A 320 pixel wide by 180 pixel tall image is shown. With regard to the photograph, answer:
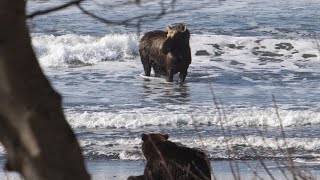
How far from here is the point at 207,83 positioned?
1784cm

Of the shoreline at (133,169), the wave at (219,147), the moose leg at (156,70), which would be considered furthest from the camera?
the moose leg at (156,70)

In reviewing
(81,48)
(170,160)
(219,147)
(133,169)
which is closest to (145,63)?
(81,48)

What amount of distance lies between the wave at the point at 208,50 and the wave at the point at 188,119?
22.0 feet

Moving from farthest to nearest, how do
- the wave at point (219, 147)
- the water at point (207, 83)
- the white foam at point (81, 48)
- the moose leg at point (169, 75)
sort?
the white foam at point (81, 48) < the moose leg at point (169, 75) < the water at point (207, 83) < the wave at point (219, 147)

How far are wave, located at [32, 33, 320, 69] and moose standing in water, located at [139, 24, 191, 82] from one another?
192cm

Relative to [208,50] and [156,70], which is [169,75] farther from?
[208,50]

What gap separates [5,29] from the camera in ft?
7.65

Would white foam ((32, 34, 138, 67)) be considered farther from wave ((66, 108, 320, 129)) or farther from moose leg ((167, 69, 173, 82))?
wave ((66, 108, 320, 129))

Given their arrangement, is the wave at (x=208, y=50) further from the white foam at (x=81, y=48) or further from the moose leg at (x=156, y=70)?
the moose leg at (x=156, y=70)

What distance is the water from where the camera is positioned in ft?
39.3

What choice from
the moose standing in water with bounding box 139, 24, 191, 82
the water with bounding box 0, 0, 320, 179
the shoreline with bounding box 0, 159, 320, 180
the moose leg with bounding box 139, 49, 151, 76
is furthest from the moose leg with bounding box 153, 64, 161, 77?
the shoreline with bounding box 0, 159, 320, 180

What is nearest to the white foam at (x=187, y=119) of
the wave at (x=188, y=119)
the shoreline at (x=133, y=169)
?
the wave at (x=188, y=119)

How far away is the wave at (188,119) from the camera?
1335 centimetres

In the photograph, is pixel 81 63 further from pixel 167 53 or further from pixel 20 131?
pixel 20 131
